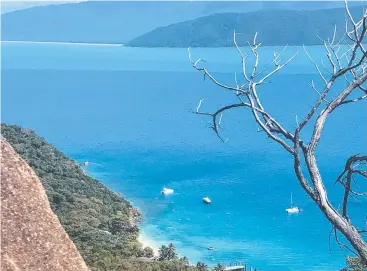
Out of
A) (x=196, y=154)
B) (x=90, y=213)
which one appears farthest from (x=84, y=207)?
(x=196, y=154)

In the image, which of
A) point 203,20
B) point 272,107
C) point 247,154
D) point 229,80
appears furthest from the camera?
point 203,20

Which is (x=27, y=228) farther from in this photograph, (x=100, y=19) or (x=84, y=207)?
(x=100, y=19)

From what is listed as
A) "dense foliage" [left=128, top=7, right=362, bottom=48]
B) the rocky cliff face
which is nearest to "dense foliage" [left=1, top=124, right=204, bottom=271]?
the rocky cliff face

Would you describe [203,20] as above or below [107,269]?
above

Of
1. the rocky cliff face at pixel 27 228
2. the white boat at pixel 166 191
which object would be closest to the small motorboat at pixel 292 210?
the white boat at pixel 166 191

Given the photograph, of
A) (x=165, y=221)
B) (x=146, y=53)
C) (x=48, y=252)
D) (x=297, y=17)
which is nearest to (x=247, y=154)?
(x=165, y=221)

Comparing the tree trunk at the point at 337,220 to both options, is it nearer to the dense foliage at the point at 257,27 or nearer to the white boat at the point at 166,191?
the white boat at the point at 166,191

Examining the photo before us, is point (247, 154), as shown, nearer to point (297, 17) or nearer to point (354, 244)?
point (354, 244)
